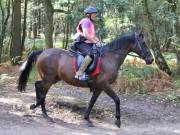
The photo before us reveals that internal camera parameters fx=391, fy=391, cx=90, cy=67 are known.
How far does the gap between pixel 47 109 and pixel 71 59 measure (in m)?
1.78

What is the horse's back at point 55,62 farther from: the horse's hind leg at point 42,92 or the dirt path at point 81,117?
the dirt path at point 81,117

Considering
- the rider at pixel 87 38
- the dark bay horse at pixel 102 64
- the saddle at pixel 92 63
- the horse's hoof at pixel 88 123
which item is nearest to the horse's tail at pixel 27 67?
the dark bay horse at pixel 102 64

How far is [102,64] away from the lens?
932 cm

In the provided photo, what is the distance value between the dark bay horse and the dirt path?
360 millimetres

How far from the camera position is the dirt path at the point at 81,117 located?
8.72m

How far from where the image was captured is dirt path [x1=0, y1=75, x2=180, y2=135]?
872 cm

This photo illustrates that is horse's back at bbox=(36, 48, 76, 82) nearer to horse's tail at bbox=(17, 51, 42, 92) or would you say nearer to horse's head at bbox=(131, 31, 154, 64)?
horse's tail at bbox=(17, 51, 42, 92)

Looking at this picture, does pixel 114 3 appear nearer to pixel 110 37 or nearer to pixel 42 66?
pixel 110 37

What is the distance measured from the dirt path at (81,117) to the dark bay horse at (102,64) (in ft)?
1.18

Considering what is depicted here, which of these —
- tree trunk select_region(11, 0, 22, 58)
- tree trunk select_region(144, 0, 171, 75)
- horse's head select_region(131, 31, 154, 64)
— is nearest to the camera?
horse's head select_region(131, 31, 154, 64)

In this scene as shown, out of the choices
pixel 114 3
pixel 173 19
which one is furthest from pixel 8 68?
pixel 173 19

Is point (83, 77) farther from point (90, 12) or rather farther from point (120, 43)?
point (90, 12)

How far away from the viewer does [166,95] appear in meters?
13.1

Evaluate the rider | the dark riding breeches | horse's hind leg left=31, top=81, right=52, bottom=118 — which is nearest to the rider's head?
the rider
